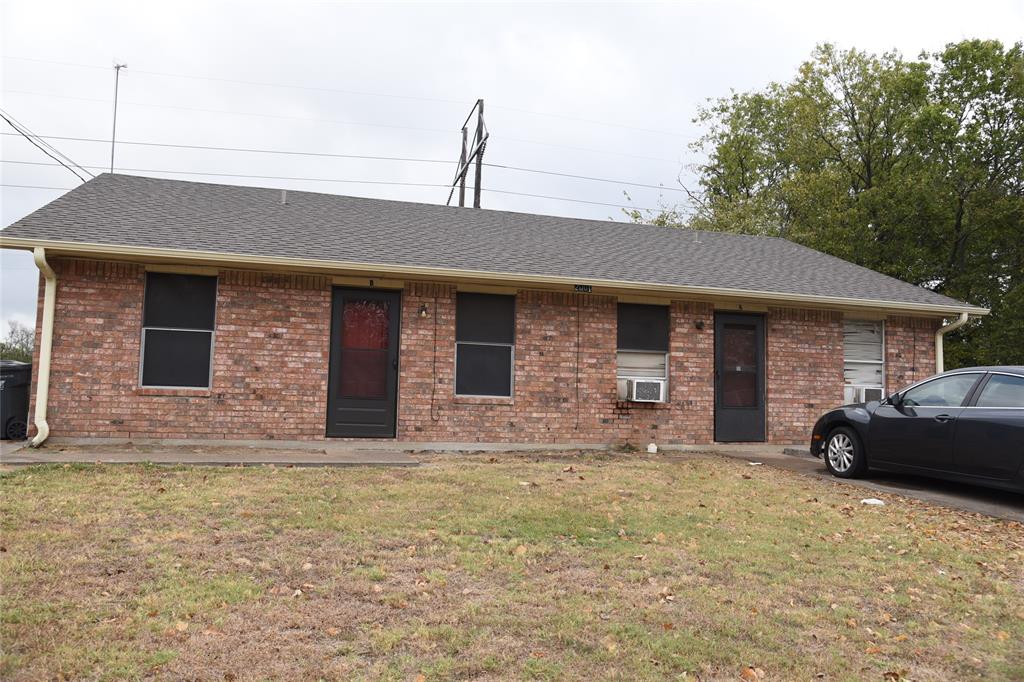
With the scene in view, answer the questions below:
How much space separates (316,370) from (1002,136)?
22801 mm

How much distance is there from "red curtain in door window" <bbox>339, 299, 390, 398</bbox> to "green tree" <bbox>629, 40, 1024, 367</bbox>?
692 inches

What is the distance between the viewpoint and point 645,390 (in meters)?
11.3

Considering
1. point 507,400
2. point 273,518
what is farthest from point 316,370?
point 273,518

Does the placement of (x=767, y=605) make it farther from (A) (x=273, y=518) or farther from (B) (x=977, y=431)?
(B) (x=977, y=431)

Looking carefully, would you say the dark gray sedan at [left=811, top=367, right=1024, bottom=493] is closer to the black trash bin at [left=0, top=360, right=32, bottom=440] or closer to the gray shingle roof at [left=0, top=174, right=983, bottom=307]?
the gray shingle roof at [left=0, top=174, right=983, bottom=307]

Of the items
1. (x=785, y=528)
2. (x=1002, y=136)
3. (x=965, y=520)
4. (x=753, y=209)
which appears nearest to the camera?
(x=785, y=528)

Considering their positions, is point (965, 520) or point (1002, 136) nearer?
point (965, 520)

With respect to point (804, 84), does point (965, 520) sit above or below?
below

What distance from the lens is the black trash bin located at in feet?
31.5

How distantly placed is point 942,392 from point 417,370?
22.4 ft

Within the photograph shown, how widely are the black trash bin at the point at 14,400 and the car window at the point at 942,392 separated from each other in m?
11.4

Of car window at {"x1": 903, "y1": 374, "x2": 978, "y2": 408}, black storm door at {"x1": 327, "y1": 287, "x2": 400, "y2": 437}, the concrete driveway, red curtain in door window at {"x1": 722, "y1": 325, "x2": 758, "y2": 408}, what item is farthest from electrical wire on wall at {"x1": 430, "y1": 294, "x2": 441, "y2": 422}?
car window at {"x1": 903, "y1": 374, "x2": 978, "y2": 408}

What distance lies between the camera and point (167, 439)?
973cm

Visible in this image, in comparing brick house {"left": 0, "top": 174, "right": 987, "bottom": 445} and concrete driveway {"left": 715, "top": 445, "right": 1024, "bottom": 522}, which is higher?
brick house {"left": 0, "top": 174, "right": 987, "bottom": 445}
